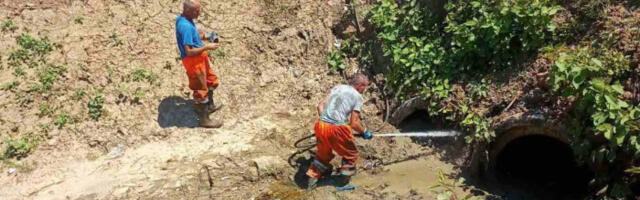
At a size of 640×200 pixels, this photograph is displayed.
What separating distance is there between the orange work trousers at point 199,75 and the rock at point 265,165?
1.24 meters

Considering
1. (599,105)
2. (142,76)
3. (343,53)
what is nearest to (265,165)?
(343,53)

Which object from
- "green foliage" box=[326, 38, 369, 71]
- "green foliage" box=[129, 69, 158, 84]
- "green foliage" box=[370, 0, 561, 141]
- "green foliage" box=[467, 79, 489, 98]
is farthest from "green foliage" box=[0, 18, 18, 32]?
"green foliage" box=[467, 79, 489, 98]

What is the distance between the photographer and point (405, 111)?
7508 mm

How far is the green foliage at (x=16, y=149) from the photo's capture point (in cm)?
734

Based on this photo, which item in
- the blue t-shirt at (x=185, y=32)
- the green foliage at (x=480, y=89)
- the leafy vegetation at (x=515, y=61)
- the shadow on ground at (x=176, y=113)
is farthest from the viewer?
the shadow on ground at (x=176, y=113)

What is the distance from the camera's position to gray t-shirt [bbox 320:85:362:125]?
20.6 ft

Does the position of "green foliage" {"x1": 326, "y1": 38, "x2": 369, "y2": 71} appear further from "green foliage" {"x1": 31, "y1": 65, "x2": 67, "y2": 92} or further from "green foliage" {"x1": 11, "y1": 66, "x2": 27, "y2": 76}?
"green foliage" {"x1": 11, "y1": 66, "x2": 27, "y2": 76}

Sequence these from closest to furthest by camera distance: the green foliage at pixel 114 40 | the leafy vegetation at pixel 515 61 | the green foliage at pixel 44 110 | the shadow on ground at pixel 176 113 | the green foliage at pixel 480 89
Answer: the leafy vegetation at pixel 515 61 → the green foliage at pixel 480 89 → the green foliage at pixel 44 110 → the shadow on ground at pixel 176 113 → the green foliage at pixel 114 40

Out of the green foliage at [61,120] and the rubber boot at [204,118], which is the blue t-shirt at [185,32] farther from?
the green foliage at [61,120]

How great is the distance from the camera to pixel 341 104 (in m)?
6.26

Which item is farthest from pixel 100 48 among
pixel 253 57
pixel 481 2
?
pixel 481 2

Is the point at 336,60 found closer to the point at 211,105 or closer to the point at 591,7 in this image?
the point at 211,105

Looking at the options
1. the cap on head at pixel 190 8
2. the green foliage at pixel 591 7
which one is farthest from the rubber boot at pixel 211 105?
the green foliage at pixel 591 7

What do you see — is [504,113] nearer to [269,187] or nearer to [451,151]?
[451,151]
